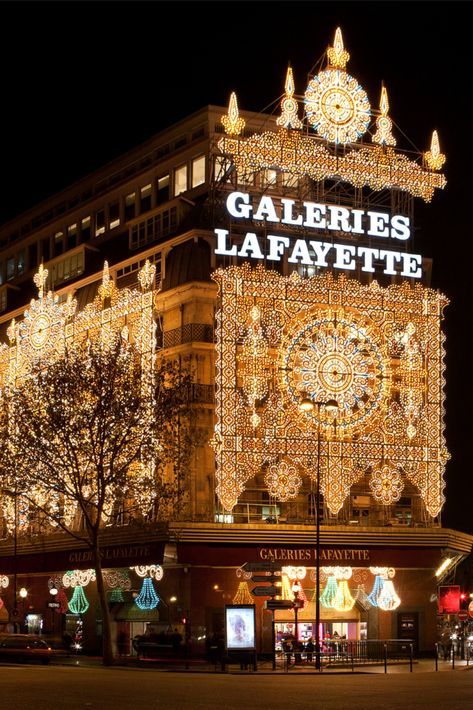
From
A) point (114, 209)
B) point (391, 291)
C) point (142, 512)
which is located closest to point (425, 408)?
point (391, 291)

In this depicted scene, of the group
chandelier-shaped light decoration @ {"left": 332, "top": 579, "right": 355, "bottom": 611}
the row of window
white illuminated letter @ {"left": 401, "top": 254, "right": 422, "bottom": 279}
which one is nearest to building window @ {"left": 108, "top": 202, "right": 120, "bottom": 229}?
the row of window

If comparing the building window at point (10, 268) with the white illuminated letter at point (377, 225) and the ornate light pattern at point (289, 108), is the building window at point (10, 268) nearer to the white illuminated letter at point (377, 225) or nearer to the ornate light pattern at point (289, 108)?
the ornate light pattern at point (289, 108)

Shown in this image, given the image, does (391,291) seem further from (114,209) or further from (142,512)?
(114,209)

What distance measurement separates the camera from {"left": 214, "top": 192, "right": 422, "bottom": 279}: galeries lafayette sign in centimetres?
7100

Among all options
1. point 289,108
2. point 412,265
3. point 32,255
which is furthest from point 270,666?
point 32,255

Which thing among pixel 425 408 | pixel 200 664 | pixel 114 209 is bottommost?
pixel 200 664

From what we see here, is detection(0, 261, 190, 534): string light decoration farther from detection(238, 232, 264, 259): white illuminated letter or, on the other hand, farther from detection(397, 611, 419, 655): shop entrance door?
detection(397, 611, 419, 655): shop entrance door

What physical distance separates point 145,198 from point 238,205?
1824 cm

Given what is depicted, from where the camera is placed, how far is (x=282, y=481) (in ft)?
226

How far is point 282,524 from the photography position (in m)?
68.7

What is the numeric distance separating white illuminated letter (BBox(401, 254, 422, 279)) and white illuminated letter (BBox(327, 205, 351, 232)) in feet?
13.9

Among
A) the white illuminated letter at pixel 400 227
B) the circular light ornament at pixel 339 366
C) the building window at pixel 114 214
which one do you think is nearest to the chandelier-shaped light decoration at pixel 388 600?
the circular light ornament at pixel 339 366

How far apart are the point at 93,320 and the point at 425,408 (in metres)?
22.2

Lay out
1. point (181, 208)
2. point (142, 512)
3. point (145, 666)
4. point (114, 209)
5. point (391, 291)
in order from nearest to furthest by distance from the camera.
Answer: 1. point (145, 666)
2. point (142, 512)
3. point (391, 291)
4. point (181, 208)
5. point (114, 209)
